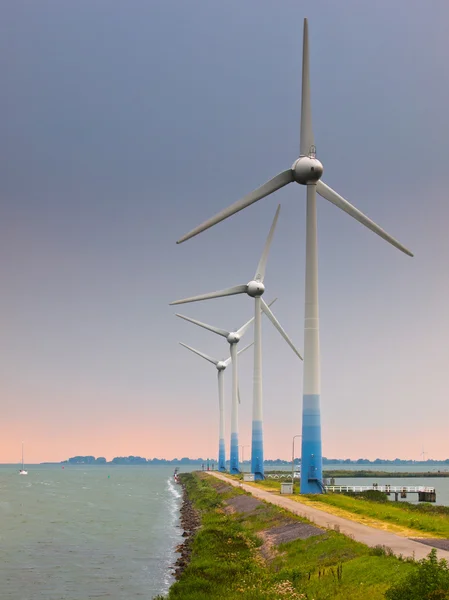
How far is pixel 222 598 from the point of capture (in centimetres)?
3150

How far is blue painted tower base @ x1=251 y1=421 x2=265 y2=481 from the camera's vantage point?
108250mm

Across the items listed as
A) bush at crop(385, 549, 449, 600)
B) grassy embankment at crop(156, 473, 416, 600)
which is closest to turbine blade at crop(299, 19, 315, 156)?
grassy embankment at crop(156, 473, 416, 600)

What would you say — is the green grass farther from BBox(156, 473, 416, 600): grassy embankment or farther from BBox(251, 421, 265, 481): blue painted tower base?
BBox(251, 421, 265, 481): blue painted tower base

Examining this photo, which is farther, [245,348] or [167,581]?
[245,348]

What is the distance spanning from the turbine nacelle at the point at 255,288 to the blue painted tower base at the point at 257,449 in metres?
18.2

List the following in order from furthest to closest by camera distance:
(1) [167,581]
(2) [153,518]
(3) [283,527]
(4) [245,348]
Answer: (4) [245,348], (2) [153,518], (3) [283,527], (1) [167,581]

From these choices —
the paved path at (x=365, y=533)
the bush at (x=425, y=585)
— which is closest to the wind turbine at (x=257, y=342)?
the paved path at (x=365, y=533)

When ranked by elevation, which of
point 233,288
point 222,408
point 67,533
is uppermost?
point 233,288

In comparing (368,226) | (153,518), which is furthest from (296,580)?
(153,518)

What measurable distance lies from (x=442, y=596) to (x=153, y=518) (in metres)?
69.7

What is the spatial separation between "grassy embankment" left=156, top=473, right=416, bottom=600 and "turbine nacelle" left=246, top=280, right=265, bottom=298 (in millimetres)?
58066

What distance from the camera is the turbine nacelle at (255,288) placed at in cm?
10894

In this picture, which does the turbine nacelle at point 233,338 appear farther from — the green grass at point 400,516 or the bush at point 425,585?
the bush at point 425,585

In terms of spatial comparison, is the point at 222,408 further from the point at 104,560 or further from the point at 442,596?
the point at 442,596
